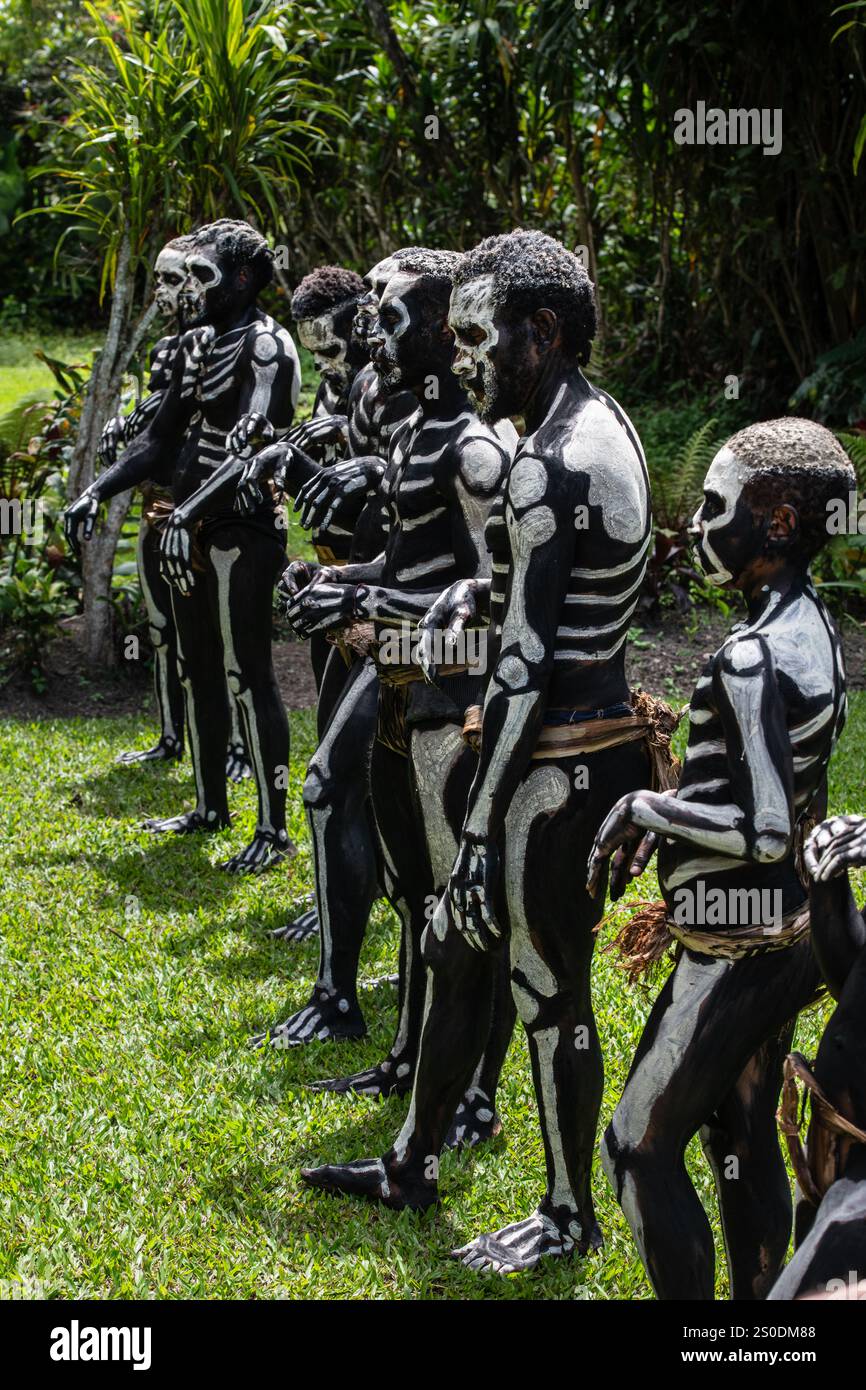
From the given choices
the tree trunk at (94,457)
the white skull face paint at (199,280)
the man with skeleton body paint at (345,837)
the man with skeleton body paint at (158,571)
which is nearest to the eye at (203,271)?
the white skull face paint at (199,280)

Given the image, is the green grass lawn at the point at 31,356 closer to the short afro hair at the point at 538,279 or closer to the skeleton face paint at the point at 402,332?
the skeleton face paint at the point at 402,332

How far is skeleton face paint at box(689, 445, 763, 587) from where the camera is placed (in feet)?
9.39

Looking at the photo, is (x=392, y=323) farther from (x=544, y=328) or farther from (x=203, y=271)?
(x=203, y=271)

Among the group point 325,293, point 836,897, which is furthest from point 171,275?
point 836,897

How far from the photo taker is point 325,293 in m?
5.57

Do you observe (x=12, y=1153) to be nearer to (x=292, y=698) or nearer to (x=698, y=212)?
(x=292, y=698)

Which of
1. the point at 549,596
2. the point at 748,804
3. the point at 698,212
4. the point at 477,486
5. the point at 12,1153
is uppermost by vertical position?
the point at 698,212

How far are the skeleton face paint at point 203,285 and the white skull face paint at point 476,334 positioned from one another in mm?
3024

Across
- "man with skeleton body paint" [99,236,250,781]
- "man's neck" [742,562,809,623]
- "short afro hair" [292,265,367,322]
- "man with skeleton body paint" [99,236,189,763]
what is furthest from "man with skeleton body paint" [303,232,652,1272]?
"man with skeleton body paint" [99,236,250,781]

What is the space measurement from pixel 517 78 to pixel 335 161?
2.48 m

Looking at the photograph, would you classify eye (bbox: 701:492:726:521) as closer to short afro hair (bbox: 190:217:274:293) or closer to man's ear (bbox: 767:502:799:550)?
man's ear (bbox: 767:502:799:550)

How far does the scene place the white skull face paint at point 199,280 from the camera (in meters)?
6.14

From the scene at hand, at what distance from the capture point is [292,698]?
9.48 meters

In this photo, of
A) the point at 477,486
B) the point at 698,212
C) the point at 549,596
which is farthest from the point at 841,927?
the point at 698,212
